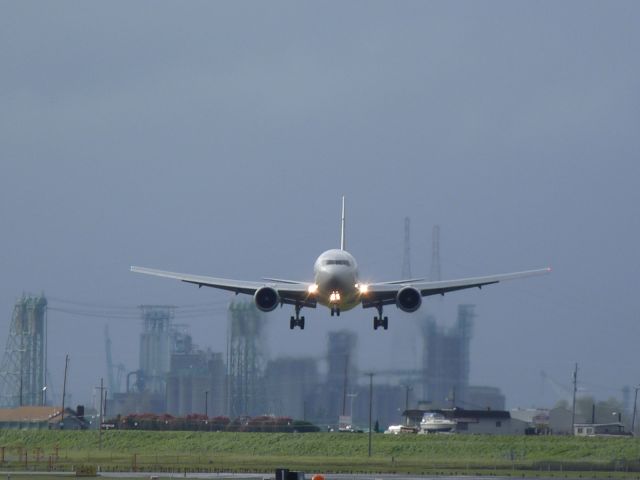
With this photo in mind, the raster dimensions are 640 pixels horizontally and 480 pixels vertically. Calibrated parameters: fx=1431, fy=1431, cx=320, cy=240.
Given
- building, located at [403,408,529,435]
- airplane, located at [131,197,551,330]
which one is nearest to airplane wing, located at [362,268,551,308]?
airplane, located at [131,197,551,330]

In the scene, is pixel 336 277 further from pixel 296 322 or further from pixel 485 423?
pixel 485 423

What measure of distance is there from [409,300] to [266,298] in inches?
359

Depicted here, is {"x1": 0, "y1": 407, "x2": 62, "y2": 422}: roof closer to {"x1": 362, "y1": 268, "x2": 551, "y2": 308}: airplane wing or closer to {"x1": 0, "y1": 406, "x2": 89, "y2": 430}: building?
{"x1": 0, "y1": 406, "x2": 89, "y2": 430}: building

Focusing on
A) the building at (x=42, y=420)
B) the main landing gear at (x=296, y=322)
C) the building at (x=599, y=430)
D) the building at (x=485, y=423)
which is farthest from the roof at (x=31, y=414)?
the main landing gear at (x=296, y=322)

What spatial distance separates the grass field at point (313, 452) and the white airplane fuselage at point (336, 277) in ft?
48.0

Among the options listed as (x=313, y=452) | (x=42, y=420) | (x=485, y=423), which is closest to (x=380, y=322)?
(x=313, y=452)

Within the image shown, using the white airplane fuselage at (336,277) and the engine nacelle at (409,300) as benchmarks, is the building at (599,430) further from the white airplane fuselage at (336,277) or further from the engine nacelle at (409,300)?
the white airplane fuselage at (336,277)

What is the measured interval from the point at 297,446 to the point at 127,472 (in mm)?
37509

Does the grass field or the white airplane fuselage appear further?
the grass field

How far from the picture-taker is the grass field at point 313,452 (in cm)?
10331

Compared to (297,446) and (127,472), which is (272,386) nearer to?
(297,446)

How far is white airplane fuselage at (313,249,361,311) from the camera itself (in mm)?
86125

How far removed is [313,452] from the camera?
407 feet

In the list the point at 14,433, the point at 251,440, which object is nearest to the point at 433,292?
the point at 251,440
